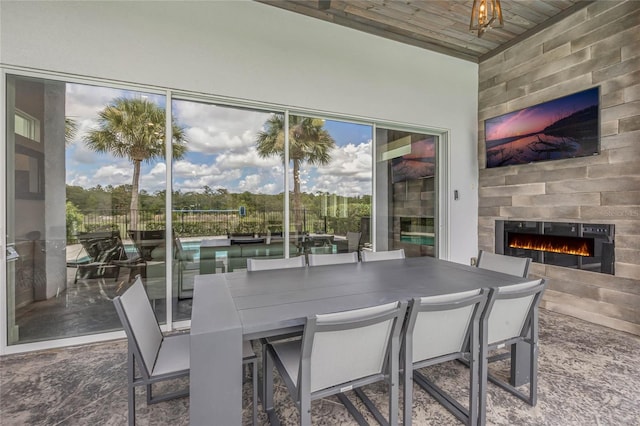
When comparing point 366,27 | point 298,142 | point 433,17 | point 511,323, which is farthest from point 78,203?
point 433,17

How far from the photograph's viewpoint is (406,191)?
4.57 metres

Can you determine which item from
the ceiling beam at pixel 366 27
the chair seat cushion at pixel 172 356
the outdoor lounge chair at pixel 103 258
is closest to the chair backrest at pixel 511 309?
the chair seat cushion at pixel 172 356

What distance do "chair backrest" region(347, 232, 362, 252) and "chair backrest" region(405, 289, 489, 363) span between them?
250 centimetres

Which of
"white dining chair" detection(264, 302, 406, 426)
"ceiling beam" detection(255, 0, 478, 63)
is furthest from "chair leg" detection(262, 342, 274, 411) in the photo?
"ceiling beam" detection(255, 0, 478, 63)

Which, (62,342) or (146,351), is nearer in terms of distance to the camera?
(146,351)

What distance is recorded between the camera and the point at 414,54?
426 centimetres

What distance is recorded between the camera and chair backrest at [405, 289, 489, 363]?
150cm

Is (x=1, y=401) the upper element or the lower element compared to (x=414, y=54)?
lower

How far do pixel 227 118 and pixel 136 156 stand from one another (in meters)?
1.04

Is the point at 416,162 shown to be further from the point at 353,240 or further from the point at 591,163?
the point at 591,163

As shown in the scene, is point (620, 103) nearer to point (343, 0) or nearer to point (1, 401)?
point (343, 0)

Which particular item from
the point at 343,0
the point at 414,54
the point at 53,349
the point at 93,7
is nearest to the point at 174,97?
the point at 93,7

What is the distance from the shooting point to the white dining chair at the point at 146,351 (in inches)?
57.6

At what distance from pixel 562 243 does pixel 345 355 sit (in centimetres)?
372
